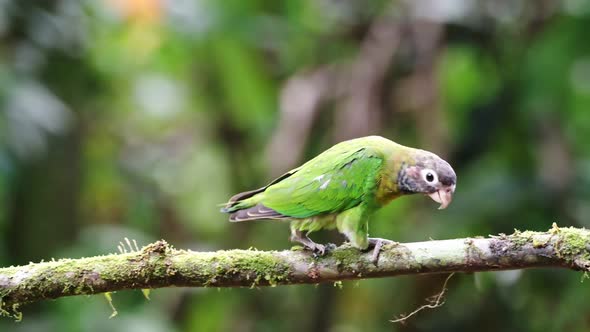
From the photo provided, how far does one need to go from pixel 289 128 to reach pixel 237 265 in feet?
12.6

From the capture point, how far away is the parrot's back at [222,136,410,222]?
4.19 metres

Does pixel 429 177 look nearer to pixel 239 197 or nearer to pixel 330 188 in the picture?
pixel 330 188

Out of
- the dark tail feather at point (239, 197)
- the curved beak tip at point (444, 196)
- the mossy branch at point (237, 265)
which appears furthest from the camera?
the dark tail feather at point (239, 197)

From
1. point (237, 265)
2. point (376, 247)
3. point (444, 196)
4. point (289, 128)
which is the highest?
point (289, 128)

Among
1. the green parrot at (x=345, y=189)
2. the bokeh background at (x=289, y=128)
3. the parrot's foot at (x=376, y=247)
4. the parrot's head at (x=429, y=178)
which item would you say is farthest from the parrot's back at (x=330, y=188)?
the bokeh background at (x=289, y=128)

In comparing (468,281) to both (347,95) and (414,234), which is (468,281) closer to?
(414,234)

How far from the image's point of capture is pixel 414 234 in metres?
7.23

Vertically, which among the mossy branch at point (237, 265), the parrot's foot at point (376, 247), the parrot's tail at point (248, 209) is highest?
the parrot's tail at point (248, 209)

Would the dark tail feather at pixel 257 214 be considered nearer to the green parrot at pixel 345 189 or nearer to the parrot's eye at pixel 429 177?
the green parrot at pixel 345 189

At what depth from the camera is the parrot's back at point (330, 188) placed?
419 centimetres

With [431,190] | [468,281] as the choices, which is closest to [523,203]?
[468,281]

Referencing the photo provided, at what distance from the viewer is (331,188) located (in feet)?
13.8

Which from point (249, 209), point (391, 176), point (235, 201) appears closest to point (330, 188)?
point (391, 176)

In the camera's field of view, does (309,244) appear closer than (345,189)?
Yes
